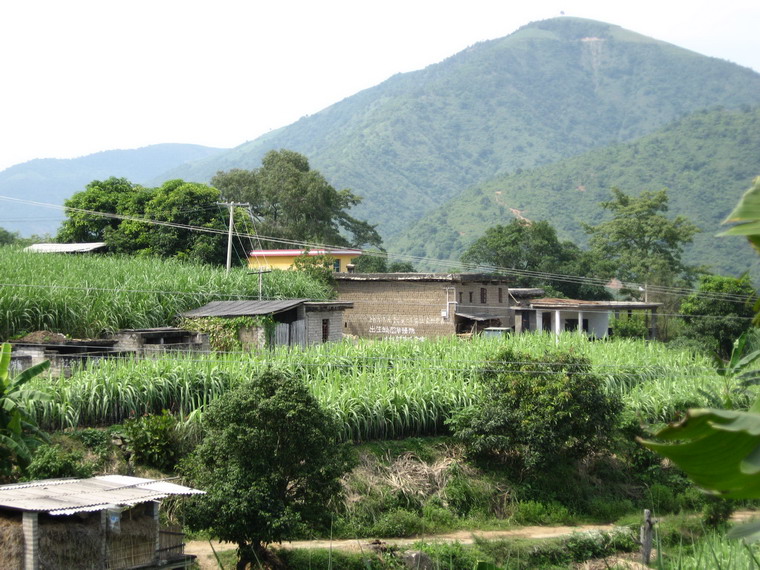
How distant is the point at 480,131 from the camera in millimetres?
171500

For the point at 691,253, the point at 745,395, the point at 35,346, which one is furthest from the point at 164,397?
the point at 691,253

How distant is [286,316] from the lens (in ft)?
84.5

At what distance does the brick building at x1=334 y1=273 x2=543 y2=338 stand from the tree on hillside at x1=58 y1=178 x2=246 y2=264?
844 cm

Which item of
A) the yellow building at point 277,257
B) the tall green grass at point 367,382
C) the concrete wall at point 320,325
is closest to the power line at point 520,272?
the yellow building at point 277,257

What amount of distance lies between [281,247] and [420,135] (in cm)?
11834

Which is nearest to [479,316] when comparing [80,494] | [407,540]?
[407,540]

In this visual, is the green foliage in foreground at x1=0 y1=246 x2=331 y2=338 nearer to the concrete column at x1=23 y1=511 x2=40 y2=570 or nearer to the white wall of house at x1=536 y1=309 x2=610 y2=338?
the concrete column at x1=23 y1=511 x2=40 y2=570

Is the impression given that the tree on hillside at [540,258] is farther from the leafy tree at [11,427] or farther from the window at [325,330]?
the leafy tree at [11,427]

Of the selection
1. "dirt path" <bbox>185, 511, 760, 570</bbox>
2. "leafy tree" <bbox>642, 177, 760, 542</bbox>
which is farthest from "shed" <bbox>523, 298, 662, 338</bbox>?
"leafy tree" <bbox>642, 177, 760, 542</bbox>

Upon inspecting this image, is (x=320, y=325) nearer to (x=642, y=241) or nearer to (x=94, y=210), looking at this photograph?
(x=94, y=210)

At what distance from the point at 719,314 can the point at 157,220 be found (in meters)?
28.7

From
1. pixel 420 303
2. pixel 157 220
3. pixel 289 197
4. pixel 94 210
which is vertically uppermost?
pixel 289 197

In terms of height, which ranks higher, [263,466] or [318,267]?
[318,267]

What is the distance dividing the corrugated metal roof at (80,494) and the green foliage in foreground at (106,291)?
1093cm
